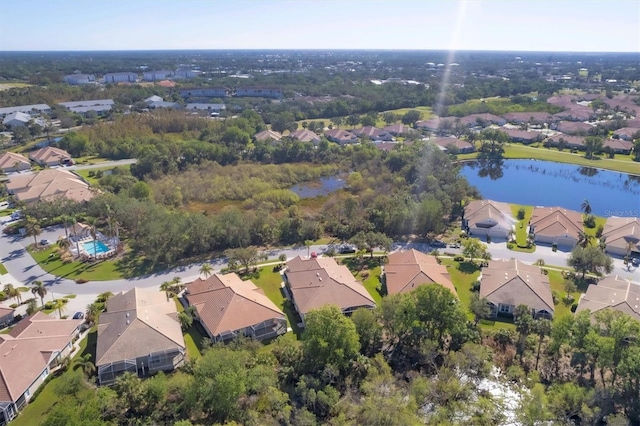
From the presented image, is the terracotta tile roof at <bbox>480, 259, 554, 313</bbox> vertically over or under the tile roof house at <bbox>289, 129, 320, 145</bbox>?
under

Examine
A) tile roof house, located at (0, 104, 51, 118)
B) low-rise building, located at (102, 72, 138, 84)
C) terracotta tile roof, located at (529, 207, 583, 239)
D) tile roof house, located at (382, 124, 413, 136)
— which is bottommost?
terracotta tile roof, located at (529, 207, 583, 239)

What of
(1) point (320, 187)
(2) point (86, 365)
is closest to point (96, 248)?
(2) point (86, 365)

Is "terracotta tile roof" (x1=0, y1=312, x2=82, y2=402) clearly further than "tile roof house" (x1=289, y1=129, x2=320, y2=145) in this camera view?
No

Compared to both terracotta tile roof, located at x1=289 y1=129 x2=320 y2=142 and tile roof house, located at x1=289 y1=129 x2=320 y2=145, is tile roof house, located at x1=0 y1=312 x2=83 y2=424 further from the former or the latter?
terracotta tile roof, located at x1=289 y1=129 x2=320 y2=142

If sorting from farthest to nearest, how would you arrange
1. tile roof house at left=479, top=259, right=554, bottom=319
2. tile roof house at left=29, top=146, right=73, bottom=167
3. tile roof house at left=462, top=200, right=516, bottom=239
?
1. tile roof house at left=29, top=146, right=73, bottom=167
2. tile roof house at left=462, top=200, right=516, bottom=239
3. tile roof house at left=479, top=259, right=554, bottom=319

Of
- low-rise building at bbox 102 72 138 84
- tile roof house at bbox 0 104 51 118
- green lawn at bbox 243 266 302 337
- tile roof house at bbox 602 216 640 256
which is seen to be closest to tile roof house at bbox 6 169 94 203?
green lawn at bbox 243 266 302 337

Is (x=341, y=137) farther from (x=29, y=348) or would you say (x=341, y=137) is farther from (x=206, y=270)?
(x=29, y=348)

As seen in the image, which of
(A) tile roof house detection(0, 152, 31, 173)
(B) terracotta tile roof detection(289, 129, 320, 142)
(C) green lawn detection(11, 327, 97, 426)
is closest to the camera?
(C) green lawn detection(11, 327, 97, 426)
